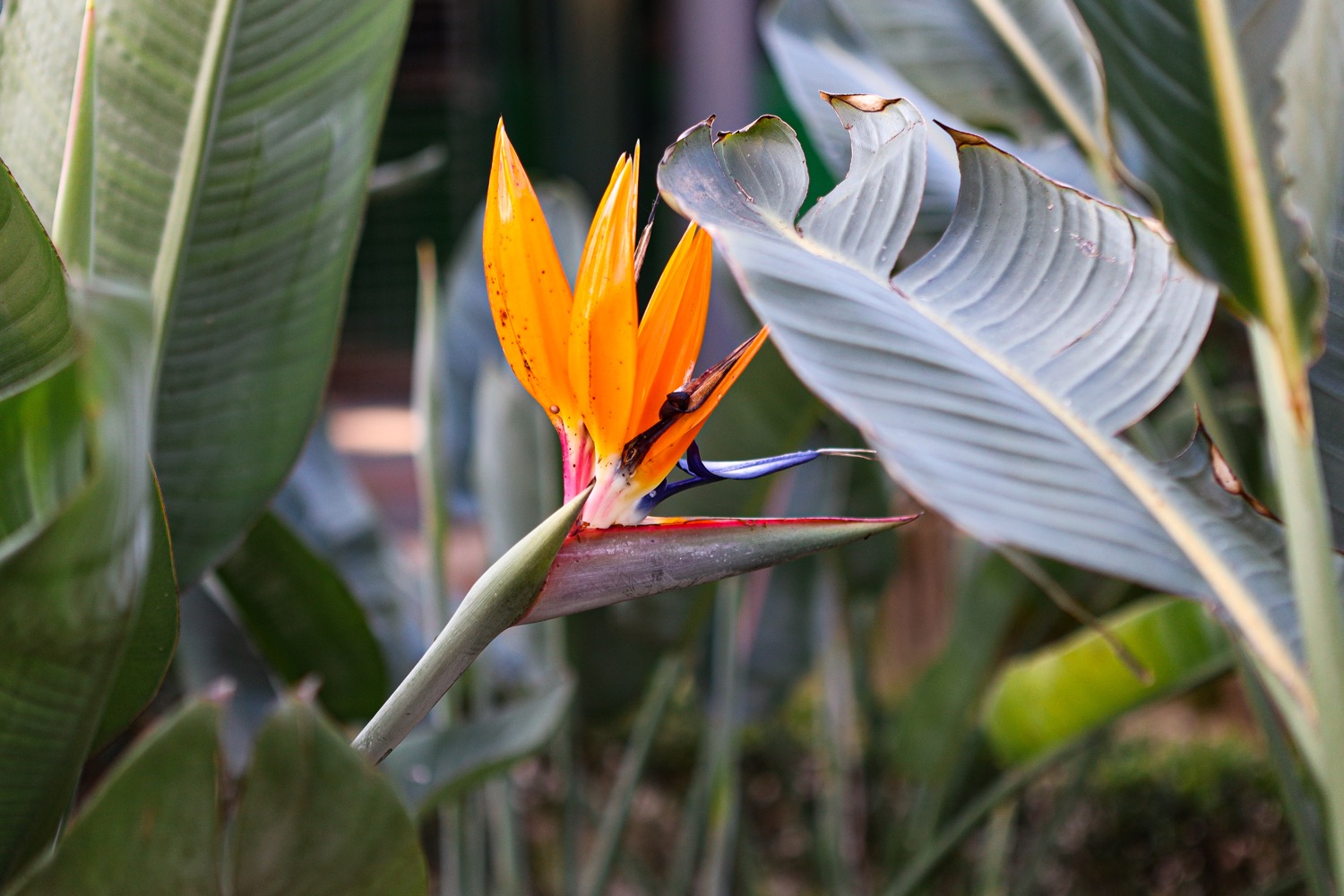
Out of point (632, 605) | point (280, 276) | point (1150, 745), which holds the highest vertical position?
point (280, 276)

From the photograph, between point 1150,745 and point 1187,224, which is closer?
point 1187,224

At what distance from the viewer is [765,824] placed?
157cm

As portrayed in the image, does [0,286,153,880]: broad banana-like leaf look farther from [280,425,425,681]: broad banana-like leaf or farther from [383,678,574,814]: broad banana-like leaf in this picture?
[280,425,425,681]: broad banana-like leaf

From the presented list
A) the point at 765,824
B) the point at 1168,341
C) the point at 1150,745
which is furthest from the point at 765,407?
the point at 1150,745

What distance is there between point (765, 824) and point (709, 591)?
93cm

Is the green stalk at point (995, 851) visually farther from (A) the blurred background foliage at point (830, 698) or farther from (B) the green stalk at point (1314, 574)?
(B) the green stalk at point (1314, 574)

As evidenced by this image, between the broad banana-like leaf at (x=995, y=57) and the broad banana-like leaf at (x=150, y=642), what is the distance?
0.60m

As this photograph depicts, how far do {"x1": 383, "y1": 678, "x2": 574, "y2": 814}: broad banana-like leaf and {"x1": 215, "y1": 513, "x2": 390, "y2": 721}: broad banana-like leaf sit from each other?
0.19ft

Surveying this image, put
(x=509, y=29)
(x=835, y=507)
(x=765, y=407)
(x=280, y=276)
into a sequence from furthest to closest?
1. (x=509, y=29)
2. (x=835, y=507)
3. (x=765, y=407)
4. (x=280, y=276)

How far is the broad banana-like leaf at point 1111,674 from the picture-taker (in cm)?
67

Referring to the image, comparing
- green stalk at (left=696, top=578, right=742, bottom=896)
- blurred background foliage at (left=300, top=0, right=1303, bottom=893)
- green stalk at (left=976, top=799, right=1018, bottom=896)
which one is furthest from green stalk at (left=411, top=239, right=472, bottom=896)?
green stalk at (left=976, top=799, right=1018, bottom=896)

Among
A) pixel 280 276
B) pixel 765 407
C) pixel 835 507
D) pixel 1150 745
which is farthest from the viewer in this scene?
pixel 1150 745

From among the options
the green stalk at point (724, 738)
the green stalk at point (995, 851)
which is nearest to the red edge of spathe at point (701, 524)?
the green stalk at point (724, 738)

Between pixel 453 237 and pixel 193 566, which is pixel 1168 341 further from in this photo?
pixel 453 237
